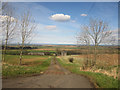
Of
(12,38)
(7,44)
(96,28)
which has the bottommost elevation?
(7,44)

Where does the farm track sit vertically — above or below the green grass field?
above

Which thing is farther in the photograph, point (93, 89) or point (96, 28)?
point (96, 28)

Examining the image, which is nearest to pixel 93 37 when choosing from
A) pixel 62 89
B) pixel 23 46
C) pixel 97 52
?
pixel 97 52

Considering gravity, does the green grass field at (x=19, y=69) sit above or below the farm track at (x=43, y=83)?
below

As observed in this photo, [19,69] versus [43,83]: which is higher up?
[43,83]

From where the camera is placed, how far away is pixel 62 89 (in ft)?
16.5

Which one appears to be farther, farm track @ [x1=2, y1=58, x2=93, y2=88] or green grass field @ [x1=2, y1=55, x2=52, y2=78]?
green grass field @ [x1=2, y1=55, x2=52, y2=78]

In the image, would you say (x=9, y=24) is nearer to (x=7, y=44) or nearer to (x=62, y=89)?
(x=7, y=44)

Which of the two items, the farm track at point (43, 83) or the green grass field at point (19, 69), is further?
the green grass field at point (19, 69)

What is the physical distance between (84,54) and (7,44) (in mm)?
13690

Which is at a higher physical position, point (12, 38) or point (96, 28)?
point (96, 28)

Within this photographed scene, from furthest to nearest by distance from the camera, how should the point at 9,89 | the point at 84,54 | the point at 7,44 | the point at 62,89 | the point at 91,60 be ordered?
1. the point at 84,54
2. the point at 91,60
3. the point at 7,44
4. the point at 62,89
5. the point at 9,89

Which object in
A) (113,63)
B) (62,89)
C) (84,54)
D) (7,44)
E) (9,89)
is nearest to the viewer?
(9,89)

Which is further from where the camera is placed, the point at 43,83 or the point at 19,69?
the point at 19,69
